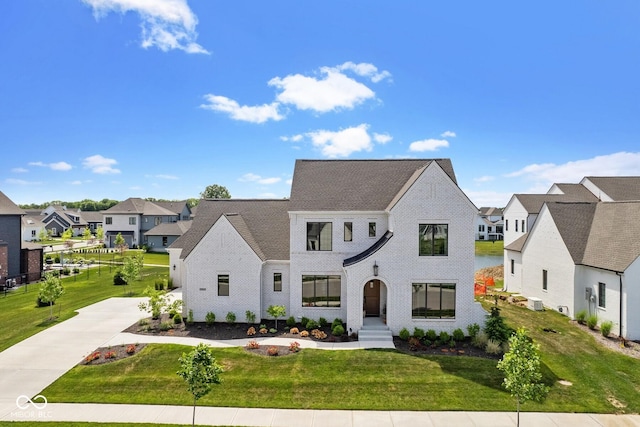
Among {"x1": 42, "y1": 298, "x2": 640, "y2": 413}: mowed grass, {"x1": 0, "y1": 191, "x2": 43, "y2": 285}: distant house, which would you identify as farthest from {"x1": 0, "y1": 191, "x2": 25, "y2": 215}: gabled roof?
{"x1": 42, "y1": 298, "x2": 640, "y2": 413}: mowed grass

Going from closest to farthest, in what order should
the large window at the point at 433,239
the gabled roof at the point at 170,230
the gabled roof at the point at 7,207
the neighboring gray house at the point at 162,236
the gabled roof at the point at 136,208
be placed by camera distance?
the large window at the point at 433,239 < the gabled roof at the point at 7,207 < the gabled roof at the point at 170,230 < the neighboring gray house at the point at 162,236 < the gabled roof at the point at 136,208

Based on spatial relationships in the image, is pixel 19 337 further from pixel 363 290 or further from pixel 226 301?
pixel 363 290

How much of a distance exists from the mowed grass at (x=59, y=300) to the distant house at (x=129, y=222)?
2749 cm

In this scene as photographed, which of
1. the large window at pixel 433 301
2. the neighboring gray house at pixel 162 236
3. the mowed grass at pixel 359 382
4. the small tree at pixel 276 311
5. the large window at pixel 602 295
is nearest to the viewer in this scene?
the mowed grass at pixel 359 382

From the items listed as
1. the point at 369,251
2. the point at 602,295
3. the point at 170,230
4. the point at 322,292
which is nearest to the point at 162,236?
the point at 170,230

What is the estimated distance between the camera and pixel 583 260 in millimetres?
20469

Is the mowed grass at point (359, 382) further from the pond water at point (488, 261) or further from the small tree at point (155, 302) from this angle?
the pond water at point (488, 261)

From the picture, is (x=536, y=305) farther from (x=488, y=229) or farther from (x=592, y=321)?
(x=488, y=229)

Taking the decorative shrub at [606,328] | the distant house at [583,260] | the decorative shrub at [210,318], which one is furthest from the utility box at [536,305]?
the decorative shrub at [210,318]

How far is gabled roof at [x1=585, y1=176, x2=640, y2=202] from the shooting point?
30.5 metres

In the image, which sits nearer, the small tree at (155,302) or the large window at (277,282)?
the small tree at (155,302)

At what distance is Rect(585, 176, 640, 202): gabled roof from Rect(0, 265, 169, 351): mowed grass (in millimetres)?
41616

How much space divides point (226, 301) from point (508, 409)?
14006mm

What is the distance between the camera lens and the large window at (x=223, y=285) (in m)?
19.1
